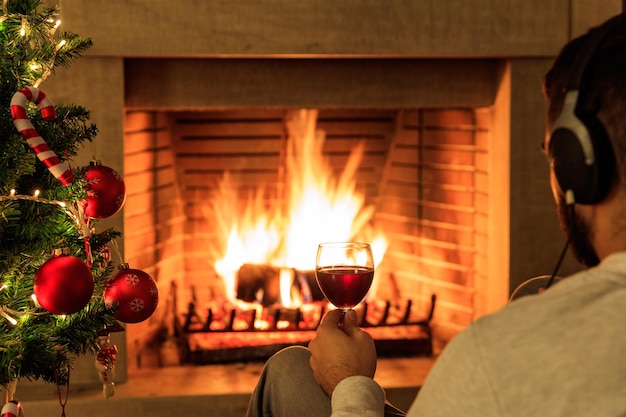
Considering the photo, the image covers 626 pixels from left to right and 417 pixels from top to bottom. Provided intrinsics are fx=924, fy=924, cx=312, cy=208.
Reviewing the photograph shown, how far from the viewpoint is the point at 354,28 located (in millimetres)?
2693

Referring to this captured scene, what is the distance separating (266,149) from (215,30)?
65 cm

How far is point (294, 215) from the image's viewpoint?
10.2 ft

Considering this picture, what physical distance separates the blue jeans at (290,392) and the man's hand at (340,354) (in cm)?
16

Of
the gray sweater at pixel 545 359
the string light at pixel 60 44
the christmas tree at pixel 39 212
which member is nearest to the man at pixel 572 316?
the gray sweater at pixel 545 359

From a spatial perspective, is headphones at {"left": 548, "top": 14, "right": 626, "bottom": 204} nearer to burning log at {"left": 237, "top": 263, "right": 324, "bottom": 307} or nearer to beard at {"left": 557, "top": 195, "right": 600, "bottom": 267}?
beard at {"left": 557, "top": 195, "right": 600, "bottom": 267}

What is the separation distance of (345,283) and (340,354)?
18cm

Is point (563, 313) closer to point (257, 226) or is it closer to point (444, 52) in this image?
point (444, 52)

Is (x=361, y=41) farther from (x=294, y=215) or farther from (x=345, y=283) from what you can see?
(x=345, y=283)

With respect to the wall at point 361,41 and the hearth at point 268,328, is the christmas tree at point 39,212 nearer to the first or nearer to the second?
the wall at point 361,41

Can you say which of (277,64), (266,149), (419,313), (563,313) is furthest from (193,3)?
(563,313)

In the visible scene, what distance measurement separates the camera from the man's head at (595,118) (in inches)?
35.3

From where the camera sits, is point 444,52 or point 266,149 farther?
point 266,149

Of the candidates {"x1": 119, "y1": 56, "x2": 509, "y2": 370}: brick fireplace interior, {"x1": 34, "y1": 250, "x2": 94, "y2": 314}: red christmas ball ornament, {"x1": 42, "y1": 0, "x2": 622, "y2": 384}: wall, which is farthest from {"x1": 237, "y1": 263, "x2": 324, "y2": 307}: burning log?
{"x1": 34, "y1": 250, "x2": 94, "y2": 314}: red christmas ball ornament

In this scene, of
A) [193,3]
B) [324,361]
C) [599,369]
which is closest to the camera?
[599,369]
